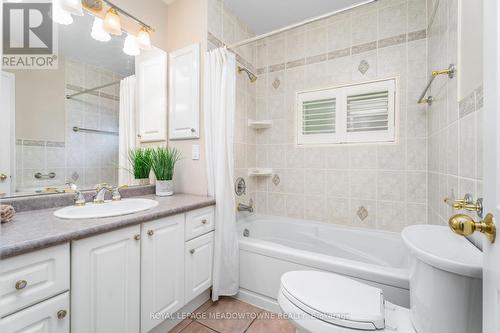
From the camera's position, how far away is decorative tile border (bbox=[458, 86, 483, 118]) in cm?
83

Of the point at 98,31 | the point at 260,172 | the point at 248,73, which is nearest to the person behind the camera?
the point at 98,31

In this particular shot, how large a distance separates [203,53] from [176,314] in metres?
1.97

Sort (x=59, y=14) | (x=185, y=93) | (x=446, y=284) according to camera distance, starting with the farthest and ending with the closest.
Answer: (x=185, y=93)
(x=59, y=14)
(x=446, y=284)

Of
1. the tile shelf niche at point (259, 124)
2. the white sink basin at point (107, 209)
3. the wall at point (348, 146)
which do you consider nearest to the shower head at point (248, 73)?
the wall at point (348, 146)

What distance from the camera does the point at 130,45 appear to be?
170 cm

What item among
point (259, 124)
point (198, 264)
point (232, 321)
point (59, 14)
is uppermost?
point (59, 14)

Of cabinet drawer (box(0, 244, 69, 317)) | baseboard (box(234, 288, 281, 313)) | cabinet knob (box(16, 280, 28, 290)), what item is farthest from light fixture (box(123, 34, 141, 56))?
baseboard (box(234, 288, 281, 313))

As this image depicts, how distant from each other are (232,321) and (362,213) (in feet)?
4.66

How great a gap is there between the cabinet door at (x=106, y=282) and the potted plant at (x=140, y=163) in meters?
0.79

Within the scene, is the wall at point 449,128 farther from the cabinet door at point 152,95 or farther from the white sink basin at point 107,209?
the cabinet door at point 152,95

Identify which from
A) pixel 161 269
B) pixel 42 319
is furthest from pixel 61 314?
pixel 161 269

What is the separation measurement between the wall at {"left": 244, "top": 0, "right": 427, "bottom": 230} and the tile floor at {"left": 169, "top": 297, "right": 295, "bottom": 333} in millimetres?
1037

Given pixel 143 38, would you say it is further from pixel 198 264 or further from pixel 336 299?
pixel 336 299

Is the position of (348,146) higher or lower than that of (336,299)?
higher
